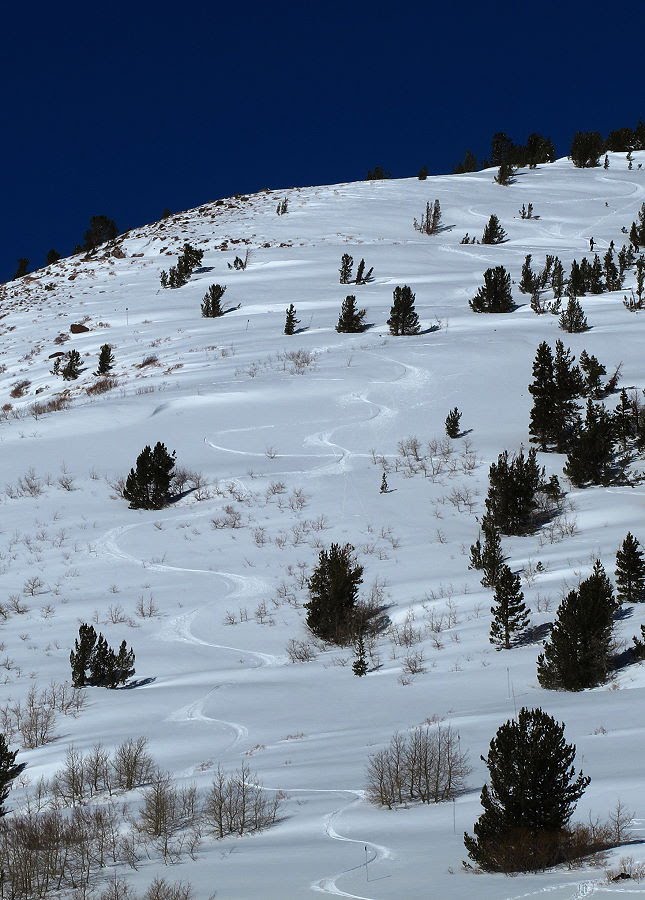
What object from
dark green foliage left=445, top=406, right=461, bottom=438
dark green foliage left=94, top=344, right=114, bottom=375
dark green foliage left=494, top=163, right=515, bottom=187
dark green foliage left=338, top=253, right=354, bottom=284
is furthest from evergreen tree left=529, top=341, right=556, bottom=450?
dark green foliage left=494, top=163, right=515, bottom=187

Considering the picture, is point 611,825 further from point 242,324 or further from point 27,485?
point 242,324

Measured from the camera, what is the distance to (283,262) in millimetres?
32094

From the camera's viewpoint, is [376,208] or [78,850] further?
[376,208]

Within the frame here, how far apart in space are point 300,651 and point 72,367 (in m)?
16.0

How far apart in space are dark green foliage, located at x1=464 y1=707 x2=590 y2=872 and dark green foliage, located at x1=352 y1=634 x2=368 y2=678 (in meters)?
4.15

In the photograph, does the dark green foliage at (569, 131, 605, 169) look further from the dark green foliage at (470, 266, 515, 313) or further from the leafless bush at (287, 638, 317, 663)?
the leafless bush at (287, 638, 317, 663)

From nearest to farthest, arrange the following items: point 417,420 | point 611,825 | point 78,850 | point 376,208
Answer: point 611,825 < point 78,850 < point 417,420 < point 376,208

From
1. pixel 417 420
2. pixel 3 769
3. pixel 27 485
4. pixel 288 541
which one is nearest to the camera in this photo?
pixel 3 769

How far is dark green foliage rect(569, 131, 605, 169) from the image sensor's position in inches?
1868

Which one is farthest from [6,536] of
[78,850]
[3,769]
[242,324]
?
[242,324]

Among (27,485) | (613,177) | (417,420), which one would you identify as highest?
(613,177)

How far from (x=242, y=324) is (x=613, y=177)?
94.1 ft

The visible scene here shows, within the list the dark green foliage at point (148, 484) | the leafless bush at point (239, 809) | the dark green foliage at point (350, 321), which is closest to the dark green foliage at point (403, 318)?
the dark green foliage at point (350, 321)

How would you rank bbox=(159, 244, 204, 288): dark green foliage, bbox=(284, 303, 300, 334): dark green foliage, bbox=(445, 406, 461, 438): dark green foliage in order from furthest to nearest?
bbox=(159, 244, 204, 288): dark green foliage
bbox=(284, 303, 300, 334): dark green foliage
bbox=(445, 406, 461, 438): dark green foliage
